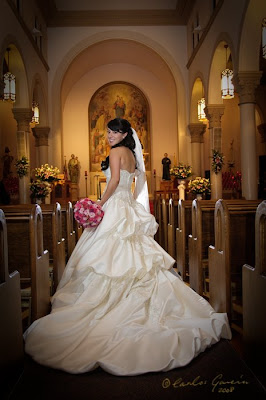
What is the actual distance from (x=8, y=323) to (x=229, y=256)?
1918 mm

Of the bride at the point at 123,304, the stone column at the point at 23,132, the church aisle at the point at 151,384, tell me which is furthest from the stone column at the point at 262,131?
the church aisle at the point at 151,384

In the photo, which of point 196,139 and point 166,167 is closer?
point 196,139

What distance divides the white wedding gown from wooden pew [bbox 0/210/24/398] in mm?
301

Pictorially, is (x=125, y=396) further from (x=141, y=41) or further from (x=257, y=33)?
(x=141, y=41)

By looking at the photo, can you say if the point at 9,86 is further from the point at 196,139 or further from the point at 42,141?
the point at 196,139

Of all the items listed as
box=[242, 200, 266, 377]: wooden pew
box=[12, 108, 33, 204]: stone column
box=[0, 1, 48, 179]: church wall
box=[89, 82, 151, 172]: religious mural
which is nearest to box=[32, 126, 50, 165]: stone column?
box=[0, 1, 48, 179]: church wall

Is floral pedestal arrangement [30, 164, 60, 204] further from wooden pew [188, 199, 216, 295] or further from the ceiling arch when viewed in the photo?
wooden pew [188, 199, 216, 295]

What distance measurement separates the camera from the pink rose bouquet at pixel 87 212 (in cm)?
434

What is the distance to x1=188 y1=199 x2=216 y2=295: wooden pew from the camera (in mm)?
4609

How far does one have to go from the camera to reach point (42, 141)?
14.9 metres

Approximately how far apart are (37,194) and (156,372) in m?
8.20

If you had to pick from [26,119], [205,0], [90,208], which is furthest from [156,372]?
[205,0]

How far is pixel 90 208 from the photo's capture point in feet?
14.4

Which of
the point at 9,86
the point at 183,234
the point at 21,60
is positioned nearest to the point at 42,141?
the point at 21,60
